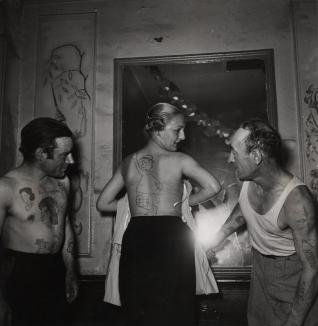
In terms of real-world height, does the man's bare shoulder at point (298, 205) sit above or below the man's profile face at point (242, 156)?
below

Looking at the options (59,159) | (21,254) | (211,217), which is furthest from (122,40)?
(21,254)

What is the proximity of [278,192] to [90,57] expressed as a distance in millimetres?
2572

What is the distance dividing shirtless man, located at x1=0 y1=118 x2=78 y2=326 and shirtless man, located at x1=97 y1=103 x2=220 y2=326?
423 millimetres

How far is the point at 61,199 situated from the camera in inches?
115

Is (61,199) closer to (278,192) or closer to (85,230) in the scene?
(85,230)

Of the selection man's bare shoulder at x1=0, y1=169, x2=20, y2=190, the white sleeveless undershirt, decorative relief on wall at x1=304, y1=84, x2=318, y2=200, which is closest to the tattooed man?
the white sleeveless undershirt

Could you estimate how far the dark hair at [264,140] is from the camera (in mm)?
2652

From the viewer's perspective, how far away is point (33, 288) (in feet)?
8.19

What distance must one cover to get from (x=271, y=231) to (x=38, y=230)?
155 centimetres

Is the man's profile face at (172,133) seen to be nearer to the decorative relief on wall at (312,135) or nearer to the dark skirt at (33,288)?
the dark skirt at (33,288)

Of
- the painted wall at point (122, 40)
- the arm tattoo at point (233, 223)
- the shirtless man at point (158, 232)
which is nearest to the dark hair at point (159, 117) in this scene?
the shirtless man at point (158, 232)

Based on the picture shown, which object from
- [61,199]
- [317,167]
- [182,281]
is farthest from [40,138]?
[317,167]

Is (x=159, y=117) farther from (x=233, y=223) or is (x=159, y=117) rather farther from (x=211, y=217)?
(x=211, y=217)

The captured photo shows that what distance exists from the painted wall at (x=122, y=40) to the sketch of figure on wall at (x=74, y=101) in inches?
3.0
